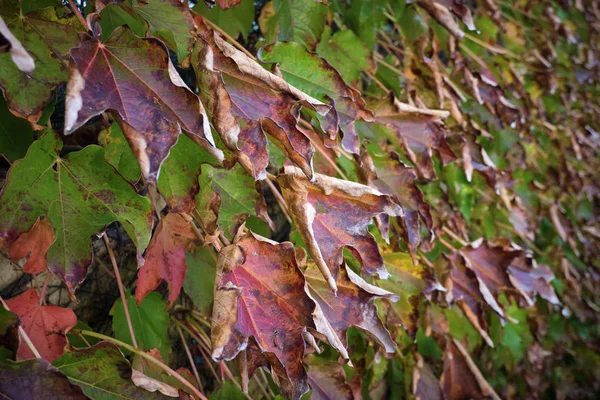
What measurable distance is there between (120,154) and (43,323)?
0.26 meters

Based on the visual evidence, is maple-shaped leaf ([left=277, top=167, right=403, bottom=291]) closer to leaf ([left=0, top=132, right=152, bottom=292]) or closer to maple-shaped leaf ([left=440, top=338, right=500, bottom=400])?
leaf ([left=0, top=132, right=152, bottom=292])

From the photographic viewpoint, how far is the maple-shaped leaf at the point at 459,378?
1170mm

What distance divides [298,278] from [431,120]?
498 mm

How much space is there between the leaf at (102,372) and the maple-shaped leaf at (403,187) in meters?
0.46

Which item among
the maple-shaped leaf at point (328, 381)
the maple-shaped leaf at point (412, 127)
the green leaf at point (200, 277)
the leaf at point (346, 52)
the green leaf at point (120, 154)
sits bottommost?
the maple-shaped leaf at point (328, 381)

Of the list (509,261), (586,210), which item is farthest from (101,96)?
(586,210)

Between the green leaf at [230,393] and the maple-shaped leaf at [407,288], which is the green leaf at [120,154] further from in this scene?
the maple-shaped leaf at [407,288]

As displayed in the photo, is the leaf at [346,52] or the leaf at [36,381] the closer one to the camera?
the leaf at [36,381]

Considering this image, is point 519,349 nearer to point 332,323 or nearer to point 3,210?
point 332,323

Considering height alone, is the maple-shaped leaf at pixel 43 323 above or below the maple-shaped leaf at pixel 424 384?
above

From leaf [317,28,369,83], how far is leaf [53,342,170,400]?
0.71 metres

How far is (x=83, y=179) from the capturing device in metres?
0.59

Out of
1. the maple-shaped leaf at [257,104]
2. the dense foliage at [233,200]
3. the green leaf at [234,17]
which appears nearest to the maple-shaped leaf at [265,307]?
the dense foliage at [233,200]

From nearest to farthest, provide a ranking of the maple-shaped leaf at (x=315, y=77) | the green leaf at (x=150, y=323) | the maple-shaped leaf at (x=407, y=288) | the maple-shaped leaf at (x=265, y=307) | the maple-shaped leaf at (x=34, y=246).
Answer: the maple-shaped leaf at (x=265, y=307)
the maple-shaped leaf at (x=34, y=246)
the maple-shaped leaf at (x=315, y=77)
the green leaf at (x=150, y=323)
the maple-shaped leaf at (x=407, y=288)
